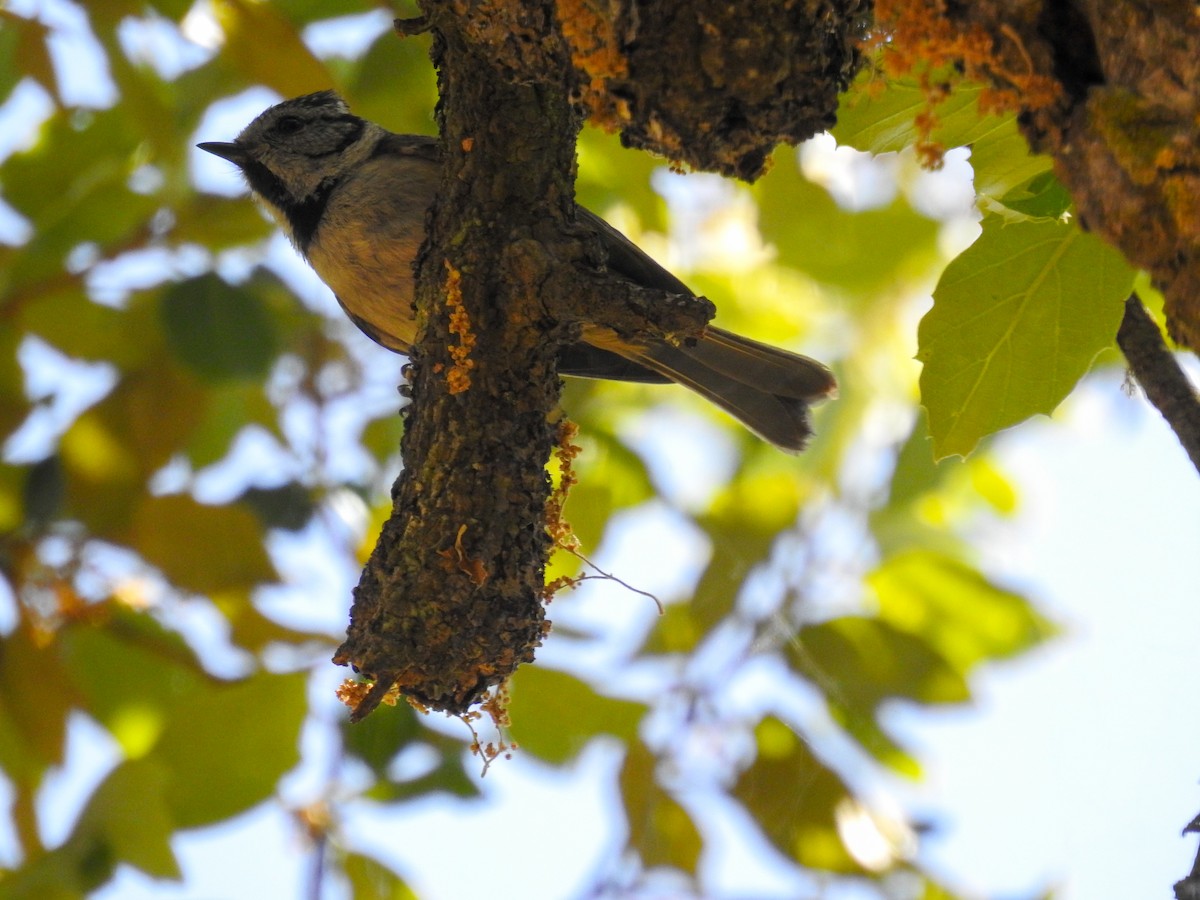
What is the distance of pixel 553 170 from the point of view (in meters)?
2.26

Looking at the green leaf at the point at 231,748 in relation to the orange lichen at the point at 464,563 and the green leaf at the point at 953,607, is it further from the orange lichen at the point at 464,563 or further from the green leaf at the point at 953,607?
the green leaf at the point at 953,607

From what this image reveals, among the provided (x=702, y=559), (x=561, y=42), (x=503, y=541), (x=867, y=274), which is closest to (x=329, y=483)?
(x=702, y=559)

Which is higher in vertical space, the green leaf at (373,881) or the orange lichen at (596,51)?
the orange lichen at (596,51)

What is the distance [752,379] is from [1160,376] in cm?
177

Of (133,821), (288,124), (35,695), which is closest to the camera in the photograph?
(133,821)

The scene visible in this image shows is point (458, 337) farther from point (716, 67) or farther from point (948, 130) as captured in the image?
point (948, 130)

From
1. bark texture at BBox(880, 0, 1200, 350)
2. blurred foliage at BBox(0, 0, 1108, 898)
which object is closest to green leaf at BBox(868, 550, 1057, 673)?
blurred foliage at BBox(0, 0, 1108, 898)

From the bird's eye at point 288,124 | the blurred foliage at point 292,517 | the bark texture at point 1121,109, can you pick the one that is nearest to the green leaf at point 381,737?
the blurred foliage at point 292,517

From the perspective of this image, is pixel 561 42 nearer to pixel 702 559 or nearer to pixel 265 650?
pixel 702 559

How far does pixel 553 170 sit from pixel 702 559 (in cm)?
195

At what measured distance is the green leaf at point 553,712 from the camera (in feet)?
11.6

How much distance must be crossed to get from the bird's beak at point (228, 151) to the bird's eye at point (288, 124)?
0.18m

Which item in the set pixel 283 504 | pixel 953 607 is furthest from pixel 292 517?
pixel 953 607

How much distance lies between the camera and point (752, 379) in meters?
3.88
